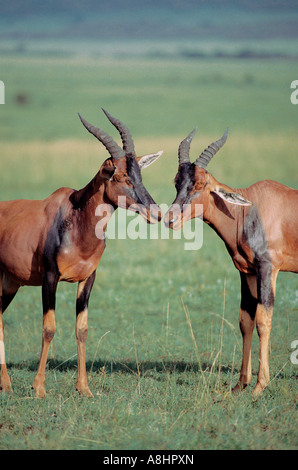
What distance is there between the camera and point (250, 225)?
7965mm

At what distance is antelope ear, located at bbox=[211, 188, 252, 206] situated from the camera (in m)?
7.72

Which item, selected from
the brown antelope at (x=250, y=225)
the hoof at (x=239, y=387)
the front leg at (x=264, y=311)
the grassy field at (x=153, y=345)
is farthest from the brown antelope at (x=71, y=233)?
the hoof at (x=239, y=387)

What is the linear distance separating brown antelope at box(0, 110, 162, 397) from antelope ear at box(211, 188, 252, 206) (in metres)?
0.76

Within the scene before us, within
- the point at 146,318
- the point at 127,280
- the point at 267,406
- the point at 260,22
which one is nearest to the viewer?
the point at 267,406

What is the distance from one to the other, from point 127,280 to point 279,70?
50.8 m

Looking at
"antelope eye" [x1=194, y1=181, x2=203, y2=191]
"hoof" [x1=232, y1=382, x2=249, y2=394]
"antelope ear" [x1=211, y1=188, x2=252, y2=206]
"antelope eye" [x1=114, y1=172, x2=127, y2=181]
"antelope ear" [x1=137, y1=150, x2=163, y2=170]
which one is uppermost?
"antelope ear" [x1=137, y1=150, x2=163, y2=170]

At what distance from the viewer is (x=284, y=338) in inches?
399

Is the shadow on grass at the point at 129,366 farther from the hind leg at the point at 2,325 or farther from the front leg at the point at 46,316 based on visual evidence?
the front leg at the point at 46,316

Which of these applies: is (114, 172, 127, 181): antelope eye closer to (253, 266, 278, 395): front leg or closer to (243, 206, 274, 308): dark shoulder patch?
(243, 206, 274, 308): dark shoulder patch

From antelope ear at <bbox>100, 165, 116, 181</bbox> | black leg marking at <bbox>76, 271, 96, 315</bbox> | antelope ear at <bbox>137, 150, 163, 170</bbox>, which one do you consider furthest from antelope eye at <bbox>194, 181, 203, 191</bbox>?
black leg marking at <bbox>76, 271, 96, 315</bbox>

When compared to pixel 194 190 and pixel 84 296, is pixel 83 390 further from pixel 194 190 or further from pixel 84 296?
pixel 194 190

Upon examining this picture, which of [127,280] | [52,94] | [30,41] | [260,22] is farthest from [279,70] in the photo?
[127,280]
